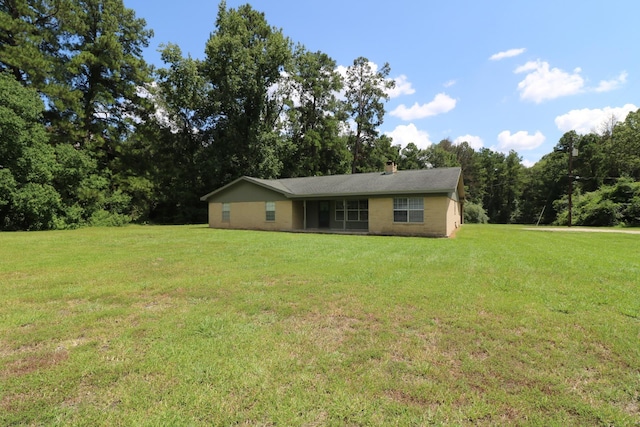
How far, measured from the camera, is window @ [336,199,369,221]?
18.7m

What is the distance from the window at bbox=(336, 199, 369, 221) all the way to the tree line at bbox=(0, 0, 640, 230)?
13402 mm

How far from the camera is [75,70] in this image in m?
24.6

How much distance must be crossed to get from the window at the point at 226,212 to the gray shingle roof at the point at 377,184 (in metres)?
2.65

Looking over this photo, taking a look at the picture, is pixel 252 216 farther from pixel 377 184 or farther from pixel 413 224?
pixel 413 224

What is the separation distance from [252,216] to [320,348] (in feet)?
58.7

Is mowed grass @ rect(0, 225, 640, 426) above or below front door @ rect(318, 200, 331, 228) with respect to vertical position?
below

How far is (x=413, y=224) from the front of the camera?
16312 millimetres

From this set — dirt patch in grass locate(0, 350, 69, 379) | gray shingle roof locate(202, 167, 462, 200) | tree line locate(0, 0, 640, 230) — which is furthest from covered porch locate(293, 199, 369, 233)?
dirt patch in grass locate(0, 350, 69, 379)

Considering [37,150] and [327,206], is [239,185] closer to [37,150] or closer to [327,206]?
[327,206]

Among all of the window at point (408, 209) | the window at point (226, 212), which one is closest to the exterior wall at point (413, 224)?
the window at point (408, 209)

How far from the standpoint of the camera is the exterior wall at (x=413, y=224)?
51.1 ft

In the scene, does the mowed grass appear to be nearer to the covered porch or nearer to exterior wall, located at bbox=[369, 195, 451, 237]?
exterior wall, located at bbox=[369, 195, 451, 237]

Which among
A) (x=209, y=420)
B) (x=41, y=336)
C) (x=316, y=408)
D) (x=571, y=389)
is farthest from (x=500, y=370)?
(x=41, y=336)

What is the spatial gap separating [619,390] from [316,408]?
8.31ft
